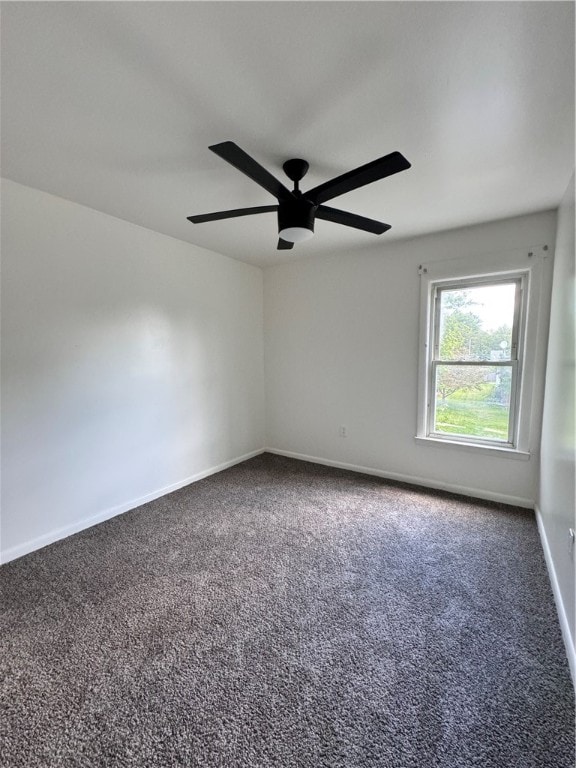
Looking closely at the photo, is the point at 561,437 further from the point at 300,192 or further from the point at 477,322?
the point at 300,192

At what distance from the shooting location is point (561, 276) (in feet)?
7.30

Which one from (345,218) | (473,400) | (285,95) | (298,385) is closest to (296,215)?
(345,218)

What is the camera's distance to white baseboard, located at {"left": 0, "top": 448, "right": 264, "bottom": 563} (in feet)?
7.34

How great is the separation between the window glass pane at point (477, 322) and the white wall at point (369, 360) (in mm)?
270

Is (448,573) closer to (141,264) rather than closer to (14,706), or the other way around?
(14,706)

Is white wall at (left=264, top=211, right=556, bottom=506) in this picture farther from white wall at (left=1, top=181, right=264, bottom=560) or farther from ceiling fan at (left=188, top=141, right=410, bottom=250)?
ceiling fan at (left=188, top=141, right=410, bottom=250)

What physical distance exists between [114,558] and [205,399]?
1.72 meters

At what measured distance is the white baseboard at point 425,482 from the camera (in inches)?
114

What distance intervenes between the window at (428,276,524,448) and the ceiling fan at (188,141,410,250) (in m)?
1.44

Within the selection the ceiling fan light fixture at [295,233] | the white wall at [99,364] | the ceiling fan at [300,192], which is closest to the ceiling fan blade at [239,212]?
the ceiling fan at [300,192]

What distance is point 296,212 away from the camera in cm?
178

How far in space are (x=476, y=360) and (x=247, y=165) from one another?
8.48ft

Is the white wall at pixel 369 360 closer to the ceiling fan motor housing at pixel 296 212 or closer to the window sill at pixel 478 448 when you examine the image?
the window sill at pixel 478 448

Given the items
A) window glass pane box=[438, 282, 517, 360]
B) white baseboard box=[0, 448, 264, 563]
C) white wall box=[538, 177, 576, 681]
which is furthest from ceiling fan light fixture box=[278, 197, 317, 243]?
white baseboard box=[0, 448, 264, 563]
